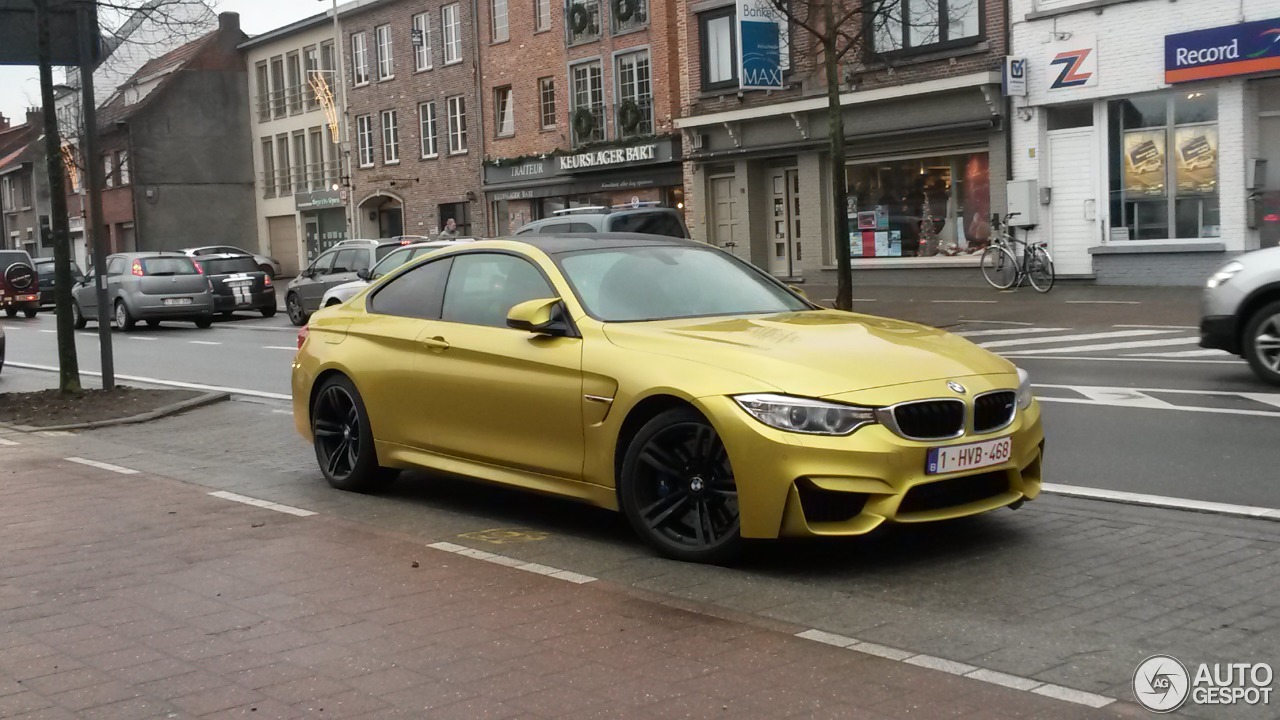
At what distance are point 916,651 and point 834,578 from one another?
1.11 meters

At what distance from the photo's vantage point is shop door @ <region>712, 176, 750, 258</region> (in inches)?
1308

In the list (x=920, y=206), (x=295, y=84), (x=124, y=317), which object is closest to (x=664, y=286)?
(x=920, y=206)

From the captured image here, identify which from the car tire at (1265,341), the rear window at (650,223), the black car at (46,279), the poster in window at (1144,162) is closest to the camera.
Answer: the car tire at (1265,341)

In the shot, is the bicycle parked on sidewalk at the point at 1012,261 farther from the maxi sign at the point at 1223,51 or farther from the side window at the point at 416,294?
the side window at the point at 416,294

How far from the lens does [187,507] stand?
7.85m

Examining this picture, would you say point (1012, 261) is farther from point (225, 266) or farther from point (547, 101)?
point (547, 101)

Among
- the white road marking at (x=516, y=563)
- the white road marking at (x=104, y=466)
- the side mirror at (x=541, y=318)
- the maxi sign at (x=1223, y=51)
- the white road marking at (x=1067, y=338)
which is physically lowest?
the white road marking at (x=516, y=563)

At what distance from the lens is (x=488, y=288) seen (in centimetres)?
746

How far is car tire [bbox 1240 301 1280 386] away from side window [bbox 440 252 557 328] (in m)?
7.34

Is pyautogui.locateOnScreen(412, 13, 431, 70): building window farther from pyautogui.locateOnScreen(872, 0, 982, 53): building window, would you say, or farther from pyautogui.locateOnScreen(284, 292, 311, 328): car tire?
pyautogui.locateOnScreen(872, 0, 982, 53): building window

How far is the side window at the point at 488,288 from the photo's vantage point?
23.7ft

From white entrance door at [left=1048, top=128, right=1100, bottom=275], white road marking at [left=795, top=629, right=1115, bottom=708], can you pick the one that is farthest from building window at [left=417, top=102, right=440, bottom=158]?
white road marking at [left=795, top=629, right=1115, bottom=708]

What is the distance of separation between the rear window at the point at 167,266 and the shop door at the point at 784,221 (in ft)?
42.3

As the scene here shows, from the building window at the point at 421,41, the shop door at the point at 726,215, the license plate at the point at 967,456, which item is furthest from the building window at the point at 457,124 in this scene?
the license plate at the point at 967,456
